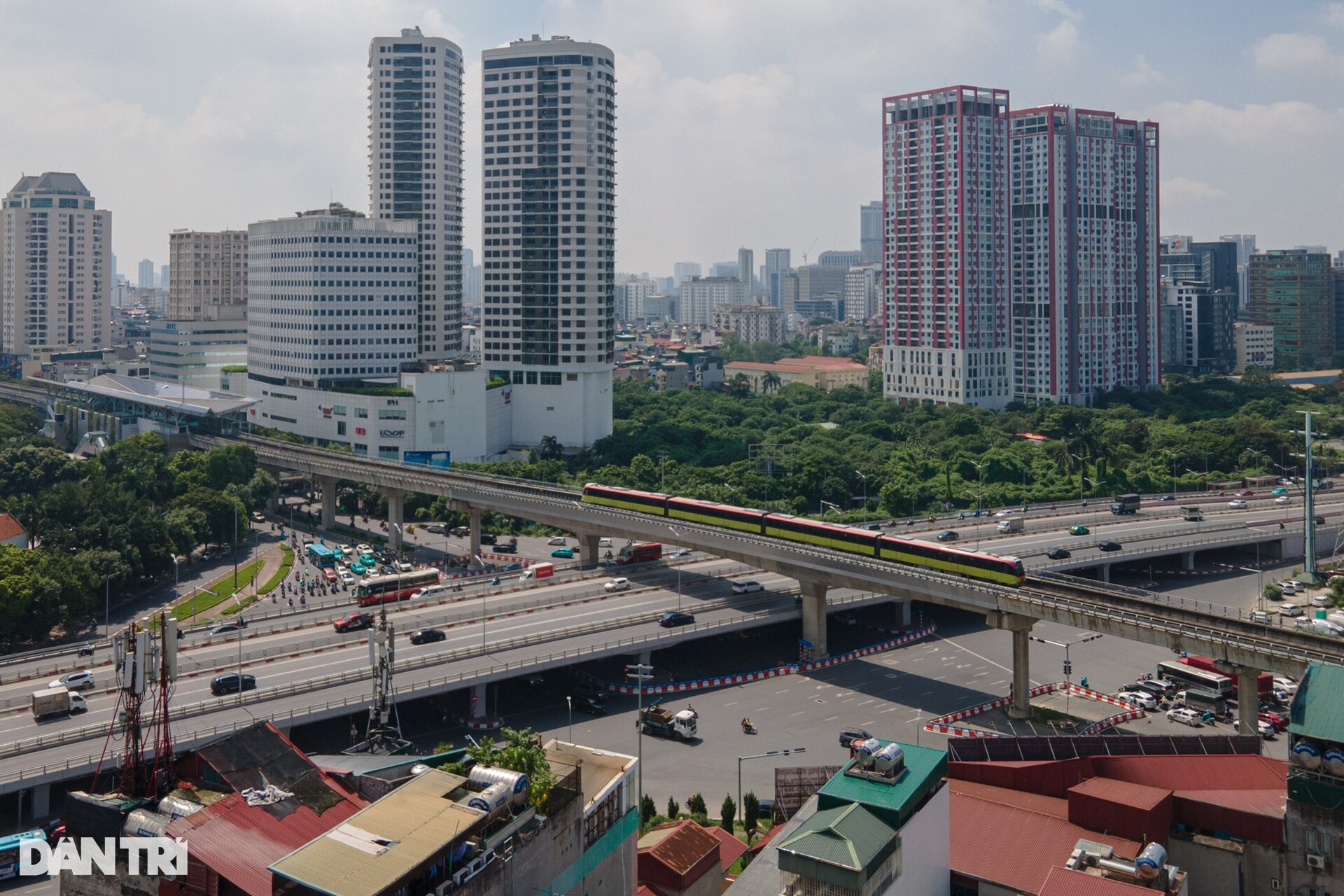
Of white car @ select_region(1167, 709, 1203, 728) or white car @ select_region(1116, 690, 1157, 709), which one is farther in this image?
white car @ select_region(1116, 690, 1157, 709)

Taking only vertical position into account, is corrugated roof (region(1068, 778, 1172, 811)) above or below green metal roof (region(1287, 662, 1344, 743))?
below

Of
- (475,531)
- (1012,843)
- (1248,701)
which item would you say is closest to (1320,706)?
(1012,843)

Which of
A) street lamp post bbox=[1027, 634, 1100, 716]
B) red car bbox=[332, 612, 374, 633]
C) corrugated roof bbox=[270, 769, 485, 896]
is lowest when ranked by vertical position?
street lamp post bbox=[1027, 634, 1100, 716]

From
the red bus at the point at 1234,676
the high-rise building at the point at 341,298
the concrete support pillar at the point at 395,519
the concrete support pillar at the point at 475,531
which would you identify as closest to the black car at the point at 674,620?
the concrete support pillar at the point at 475,531

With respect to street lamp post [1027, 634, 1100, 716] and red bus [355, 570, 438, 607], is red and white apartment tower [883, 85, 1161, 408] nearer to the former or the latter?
street lamp post [1027, 634, 1100, 716]

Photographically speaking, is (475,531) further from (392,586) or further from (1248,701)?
(1248,701)

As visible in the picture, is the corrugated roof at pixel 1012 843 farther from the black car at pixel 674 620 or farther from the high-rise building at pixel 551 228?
the high-rise building at pixel 551 228

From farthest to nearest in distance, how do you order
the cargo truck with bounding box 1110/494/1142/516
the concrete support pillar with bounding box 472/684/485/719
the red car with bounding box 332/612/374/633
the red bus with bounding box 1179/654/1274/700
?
the cargo truck with bounding box 1110/494/1142/516
the red car with bounding box 332/612/374/633
the red bus with bounding box 1179/654/1274/700
the concrete support pillar with bounding box 472/684/485/719

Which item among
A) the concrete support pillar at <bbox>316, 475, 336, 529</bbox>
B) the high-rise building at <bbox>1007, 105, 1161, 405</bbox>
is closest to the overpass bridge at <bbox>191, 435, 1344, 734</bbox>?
the concrete support pillar at <bbox>316, 475, 336, 529</bbox>
